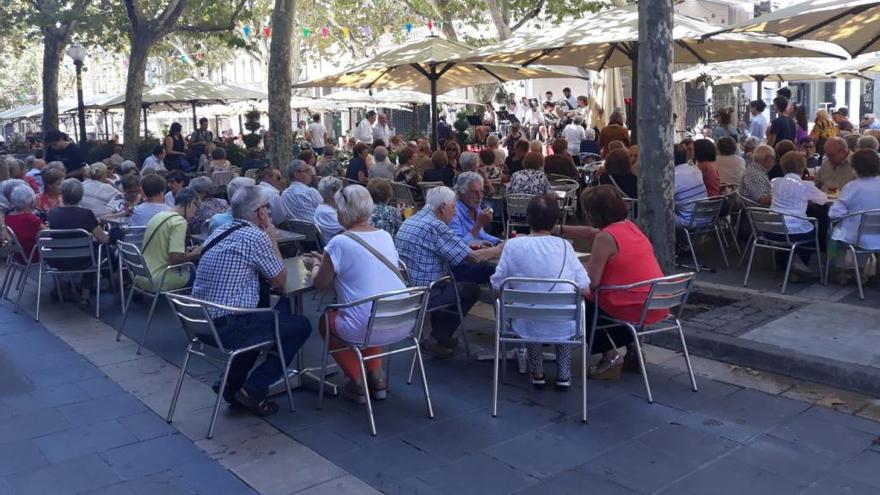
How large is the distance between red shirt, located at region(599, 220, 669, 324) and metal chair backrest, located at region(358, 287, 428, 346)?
1136 millimetres

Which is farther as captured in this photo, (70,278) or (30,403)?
(70,278)

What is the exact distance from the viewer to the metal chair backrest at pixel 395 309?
14.7 feet

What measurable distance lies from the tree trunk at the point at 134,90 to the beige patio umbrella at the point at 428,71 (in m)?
6.19

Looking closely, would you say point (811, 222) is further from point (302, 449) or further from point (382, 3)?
point (382, 3)

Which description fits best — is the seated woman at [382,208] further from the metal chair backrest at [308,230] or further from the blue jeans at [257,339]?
the blue jeans at [257,339]

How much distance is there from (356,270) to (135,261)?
250cm

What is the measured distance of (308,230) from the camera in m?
7.66

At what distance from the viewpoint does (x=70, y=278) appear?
26.5 feet

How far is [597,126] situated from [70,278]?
10568 mm

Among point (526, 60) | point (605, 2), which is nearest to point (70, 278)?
point (526, 60)

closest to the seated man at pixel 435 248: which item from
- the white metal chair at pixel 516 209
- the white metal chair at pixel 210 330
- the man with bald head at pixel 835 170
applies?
the white metal chair at pixel 210 330

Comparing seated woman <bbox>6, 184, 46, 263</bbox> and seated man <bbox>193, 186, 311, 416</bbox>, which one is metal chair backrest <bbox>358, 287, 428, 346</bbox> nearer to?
seated man <bbox>193, 186, 311, 416</bbox>

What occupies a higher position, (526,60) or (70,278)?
(526,60)

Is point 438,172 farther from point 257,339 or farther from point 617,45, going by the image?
point 257,339
